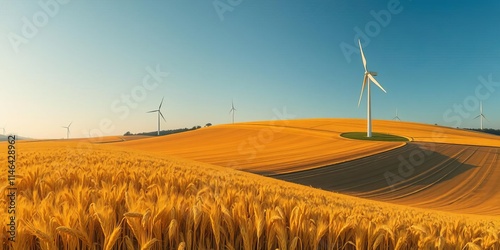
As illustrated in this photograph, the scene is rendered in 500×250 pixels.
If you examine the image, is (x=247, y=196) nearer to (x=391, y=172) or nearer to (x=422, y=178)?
(x=391, y=172)

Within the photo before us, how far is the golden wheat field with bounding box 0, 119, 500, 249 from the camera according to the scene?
6.16 ft

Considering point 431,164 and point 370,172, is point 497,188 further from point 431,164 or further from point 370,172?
point 370,172

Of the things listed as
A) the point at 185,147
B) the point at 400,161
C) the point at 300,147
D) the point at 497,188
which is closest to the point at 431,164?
the point at 400,161

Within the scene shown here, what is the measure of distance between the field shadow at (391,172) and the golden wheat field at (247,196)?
0.86 ft

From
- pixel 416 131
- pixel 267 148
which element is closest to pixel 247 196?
pixel 267 148

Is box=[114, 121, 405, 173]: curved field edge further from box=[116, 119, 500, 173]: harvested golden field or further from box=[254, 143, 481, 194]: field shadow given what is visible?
box=[254, 143, 481, 194]: field shadow

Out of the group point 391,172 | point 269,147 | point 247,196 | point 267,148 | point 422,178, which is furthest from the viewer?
point 269,147

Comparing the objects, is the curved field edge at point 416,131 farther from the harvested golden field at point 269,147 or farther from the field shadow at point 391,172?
the field shadow at point 391,172

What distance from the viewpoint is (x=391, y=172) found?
128 ft

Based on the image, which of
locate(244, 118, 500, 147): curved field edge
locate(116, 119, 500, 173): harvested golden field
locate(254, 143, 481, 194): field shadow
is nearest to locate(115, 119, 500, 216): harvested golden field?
locate(254, 143, 481, 194): field shadow

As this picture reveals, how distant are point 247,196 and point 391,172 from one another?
41.3 m

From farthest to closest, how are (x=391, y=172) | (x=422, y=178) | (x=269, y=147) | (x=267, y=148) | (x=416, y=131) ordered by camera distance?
(x=416, y=131)
(x=269, y=147)
(x=267, y=148)
(x=391, y=172)
(x=422, y=178)

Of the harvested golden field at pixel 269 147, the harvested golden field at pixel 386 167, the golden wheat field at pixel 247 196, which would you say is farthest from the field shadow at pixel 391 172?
the harvested golden field at pixel 269 147

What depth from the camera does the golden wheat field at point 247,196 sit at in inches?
73.9
